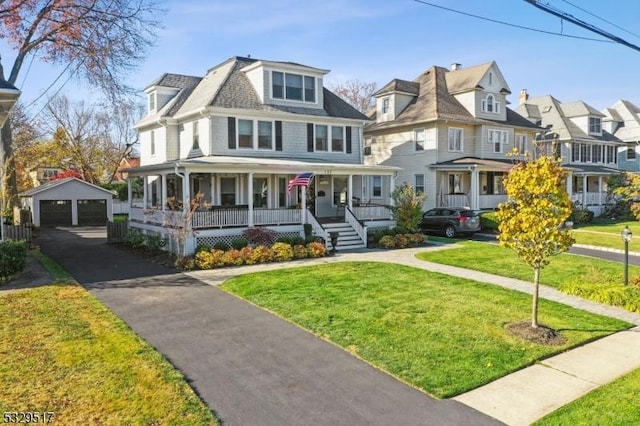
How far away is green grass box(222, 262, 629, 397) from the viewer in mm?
6949

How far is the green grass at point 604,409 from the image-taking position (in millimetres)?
5305

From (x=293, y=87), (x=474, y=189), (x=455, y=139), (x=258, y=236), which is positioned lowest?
(x=258, y=236)

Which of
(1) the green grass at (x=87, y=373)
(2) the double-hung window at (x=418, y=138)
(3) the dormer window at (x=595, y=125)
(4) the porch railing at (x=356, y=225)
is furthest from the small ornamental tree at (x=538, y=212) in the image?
(3) the dormer window at (x=595, y=125)

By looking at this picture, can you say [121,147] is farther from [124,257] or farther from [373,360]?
[373,360]

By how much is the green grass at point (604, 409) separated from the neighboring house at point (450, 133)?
71.7ft

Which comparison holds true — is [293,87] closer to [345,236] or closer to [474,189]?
[345,236]

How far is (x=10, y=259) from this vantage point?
1255 cm

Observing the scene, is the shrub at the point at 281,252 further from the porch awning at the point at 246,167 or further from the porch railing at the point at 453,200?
the porch railing at the point at 453,200

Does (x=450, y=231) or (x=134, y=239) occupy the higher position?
(x=134, y=239)

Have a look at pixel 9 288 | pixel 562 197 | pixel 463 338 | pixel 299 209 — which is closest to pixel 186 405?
pixel 463 338

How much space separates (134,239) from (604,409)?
17701 mm

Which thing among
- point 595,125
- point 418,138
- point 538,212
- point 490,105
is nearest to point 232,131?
point 418,138

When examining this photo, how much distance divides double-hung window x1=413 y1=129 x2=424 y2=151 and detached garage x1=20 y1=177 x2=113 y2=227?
21.0 metres

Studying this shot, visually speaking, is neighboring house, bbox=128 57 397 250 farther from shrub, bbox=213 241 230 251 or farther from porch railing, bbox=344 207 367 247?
shrub, bbox=213 241 230 251
